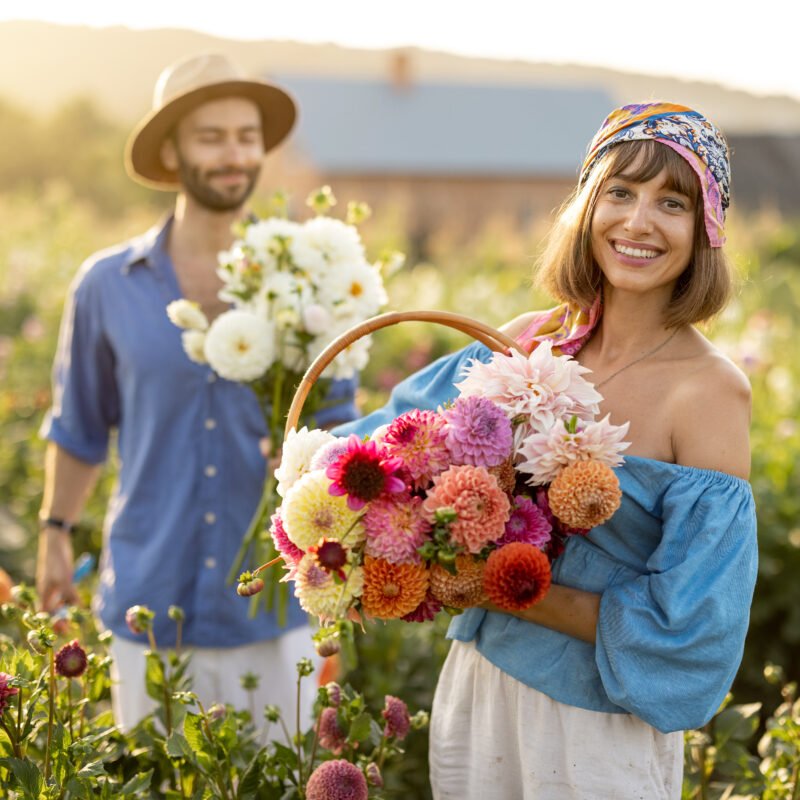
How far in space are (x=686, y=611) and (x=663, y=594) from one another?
46mm

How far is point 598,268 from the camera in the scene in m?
2.03

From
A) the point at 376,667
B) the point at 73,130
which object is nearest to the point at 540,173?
the point at 73,130

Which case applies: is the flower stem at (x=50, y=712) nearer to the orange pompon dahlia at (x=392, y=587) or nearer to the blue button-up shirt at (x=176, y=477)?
the orange pompon dahlia at (x=392, y=587)

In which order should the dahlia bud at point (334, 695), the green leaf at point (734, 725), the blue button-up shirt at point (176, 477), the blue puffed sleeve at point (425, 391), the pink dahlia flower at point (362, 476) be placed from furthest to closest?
the blue button-up shirt at point (176, 477) → the green leaf at point (734, 725) → the blue puffed sleeve at point (425, 391) → the dahlia bud at point (334, 695) → the pink dahlia flower at point (362, 476)

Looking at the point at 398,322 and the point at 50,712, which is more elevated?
the point at 398,322

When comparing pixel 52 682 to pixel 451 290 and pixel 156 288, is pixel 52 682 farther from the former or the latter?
pixel 451 290

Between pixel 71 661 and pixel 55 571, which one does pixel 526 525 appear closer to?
pixel 71 661

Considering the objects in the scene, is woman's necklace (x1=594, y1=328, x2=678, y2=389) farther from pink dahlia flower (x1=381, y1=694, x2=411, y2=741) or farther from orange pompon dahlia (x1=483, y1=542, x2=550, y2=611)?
pink dahlia flower (x1=381, y1=694, x2=411, y2=741)

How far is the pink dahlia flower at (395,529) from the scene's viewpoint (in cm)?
155

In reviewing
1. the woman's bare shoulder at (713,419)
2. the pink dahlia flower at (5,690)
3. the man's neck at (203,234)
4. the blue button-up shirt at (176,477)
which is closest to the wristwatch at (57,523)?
the blue button-up shirt at (176,477)

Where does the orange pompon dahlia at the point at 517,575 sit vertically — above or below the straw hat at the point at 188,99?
below

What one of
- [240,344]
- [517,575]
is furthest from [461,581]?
[240,344]

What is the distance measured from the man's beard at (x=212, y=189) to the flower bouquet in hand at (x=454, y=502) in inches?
59.7

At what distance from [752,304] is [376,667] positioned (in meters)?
7.79
